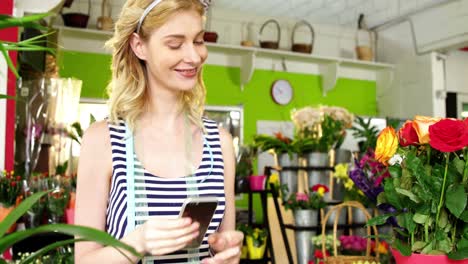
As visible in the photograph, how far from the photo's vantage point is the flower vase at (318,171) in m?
3.32

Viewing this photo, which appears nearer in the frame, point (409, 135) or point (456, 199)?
point (456, 199)

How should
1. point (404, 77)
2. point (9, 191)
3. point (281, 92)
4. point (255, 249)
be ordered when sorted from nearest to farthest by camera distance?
point (9, 191), point (255, 249), point (281, 92), point (404, 77)

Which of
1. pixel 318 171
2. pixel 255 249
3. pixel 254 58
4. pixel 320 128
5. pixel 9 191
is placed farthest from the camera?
pixel 254 58

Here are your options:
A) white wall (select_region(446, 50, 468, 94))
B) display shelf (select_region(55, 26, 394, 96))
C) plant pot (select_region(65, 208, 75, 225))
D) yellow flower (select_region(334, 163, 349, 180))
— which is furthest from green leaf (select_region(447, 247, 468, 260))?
white wall (select_region(446, 50, 468, 94))

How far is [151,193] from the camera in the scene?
1.14 metres

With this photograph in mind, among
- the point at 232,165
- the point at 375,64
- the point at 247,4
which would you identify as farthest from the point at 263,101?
the point at 232,165

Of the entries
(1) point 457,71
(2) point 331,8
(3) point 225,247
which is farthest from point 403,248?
(1) point 457,71

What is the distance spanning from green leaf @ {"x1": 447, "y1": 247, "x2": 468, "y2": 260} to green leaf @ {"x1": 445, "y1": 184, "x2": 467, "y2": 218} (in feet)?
0.25

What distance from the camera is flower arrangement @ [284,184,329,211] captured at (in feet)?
10.5

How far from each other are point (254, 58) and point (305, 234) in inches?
131

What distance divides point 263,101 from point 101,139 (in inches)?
213

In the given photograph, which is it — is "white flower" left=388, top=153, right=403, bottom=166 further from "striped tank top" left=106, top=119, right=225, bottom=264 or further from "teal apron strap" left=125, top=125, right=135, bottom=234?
"teal apron strap" left=125, top=125, right=135, bottom=234

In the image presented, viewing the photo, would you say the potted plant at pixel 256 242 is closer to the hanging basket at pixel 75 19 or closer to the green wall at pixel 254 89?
the green wall at pixel 254 89

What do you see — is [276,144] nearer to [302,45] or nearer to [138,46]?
[138,46]
